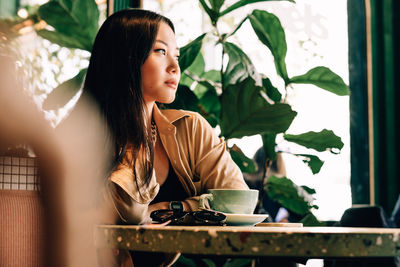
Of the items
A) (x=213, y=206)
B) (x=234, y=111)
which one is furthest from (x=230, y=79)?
(x=213, y=206)

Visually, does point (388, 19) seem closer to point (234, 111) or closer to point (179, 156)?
point (234, 111)

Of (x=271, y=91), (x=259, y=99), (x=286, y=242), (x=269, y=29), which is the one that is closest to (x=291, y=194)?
(x=271, y=91)

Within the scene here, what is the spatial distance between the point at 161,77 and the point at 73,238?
97 cm

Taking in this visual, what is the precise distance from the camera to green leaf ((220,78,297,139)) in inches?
73.7

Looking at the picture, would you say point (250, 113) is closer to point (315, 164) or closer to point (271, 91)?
point (271, 91)

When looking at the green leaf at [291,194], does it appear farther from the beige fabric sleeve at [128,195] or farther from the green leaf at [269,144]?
the beige fabric sleeve at [128,195]

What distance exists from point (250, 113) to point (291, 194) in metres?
0.58

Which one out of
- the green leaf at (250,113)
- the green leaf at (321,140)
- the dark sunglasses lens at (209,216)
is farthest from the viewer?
the green leaf at (321,140)

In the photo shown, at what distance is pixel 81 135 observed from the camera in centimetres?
142

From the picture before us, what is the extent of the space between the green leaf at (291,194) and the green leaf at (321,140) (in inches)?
9.9

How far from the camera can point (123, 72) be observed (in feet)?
4.81

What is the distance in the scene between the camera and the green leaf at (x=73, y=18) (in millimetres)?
2193

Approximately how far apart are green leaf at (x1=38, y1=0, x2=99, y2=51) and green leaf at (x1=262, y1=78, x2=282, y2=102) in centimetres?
84

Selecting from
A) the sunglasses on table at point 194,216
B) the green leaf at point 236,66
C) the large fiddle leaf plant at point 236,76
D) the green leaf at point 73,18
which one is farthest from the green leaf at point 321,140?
the sunglasses on table at point 194,216
